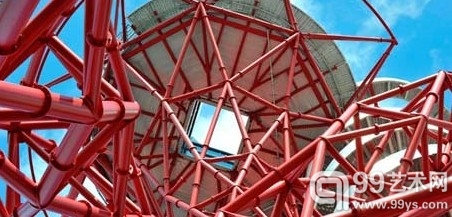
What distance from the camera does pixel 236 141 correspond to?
108 feet

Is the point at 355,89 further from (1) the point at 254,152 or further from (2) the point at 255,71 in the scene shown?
(1) the point at 254,152

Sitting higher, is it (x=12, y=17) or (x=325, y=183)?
(x=12, y=17)

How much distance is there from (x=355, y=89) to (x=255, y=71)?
13.7 ft

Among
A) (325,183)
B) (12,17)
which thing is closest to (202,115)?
(325,183)

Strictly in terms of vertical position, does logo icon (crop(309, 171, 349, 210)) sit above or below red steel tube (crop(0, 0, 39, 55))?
below

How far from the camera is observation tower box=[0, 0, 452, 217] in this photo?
10.5 m

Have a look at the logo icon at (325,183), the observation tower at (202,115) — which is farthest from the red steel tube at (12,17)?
the logo icon at (325,183)

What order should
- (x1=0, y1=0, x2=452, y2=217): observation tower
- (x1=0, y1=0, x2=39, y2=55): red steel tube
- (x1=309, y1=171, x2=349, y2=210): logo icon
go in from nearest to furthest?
(x1=0, y1=0, x2=39, y2=55): red steel tube < (x1=0, y1=0, x2=452, y2=217): observation tower < (x1=309, y1=171, x2=349, y2=210): logo icon

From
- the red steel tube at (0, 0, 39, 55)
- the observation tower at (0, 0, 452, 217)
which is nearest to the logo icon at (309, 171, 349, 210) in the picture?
the observation tower at (0, 0, 452, 217)

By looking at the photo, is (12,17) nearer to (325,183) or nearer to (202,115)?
(325,183)

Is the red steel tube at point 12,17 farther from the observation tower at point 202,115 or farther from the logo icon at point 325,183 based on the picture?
the logo icon at point 325,183

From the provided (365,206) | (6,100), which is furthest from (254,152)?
(6,100)

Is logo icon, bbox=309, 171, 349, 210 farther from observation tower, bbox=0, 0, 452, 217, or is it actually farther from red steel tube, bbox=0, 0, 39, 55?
red steel tube, bbox=0, 0, 39, 55

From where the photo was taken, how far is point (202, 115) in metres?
31.6
